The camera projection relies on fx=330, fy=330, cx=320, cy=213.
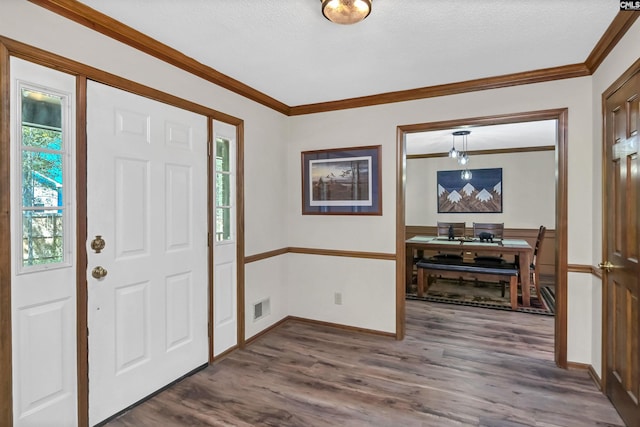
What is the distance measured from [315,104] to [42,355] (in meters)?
2.97

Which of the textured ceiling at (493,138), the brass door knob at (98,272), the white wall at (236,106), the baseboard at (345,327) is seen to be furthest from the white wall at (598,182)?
the brass door knob at (98,272)

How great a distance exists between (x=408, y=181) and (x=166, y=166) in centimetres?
547

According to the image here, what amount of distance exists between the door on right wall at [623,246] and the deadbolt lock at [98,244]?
2.97 m

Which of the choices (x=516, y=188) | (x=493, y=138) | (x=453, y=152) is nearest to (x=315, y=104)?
(x=453, y=152)

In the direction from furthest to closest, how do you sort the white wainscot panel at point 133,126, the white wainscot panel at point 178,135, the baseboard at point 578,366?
the baseboard at point 578,366 < the white wainscot panel at point 178,135 < the white wainscot panel at point 133,126

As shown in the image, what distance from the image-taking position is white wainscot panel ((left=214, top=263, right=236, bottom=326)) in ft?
9.11

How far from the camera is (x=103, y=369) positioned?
194cm

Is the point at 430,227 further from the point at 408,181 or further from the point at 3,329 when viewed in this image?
the point at 3,329

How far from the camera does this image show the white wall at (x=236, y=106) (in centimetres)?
164

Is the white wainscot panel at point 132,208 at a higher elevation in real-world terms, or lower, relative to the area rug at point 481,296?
higher

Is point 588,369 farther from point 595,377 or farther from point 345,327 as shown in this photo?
point 345,327

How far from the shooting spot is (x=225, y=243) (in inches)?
112

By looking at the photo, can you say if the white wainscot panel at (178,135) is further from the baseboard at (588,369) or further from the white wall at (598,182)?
the baseboard at (588,369)

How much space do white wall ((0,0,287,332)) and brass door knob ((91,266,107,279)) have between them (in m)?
1.16
